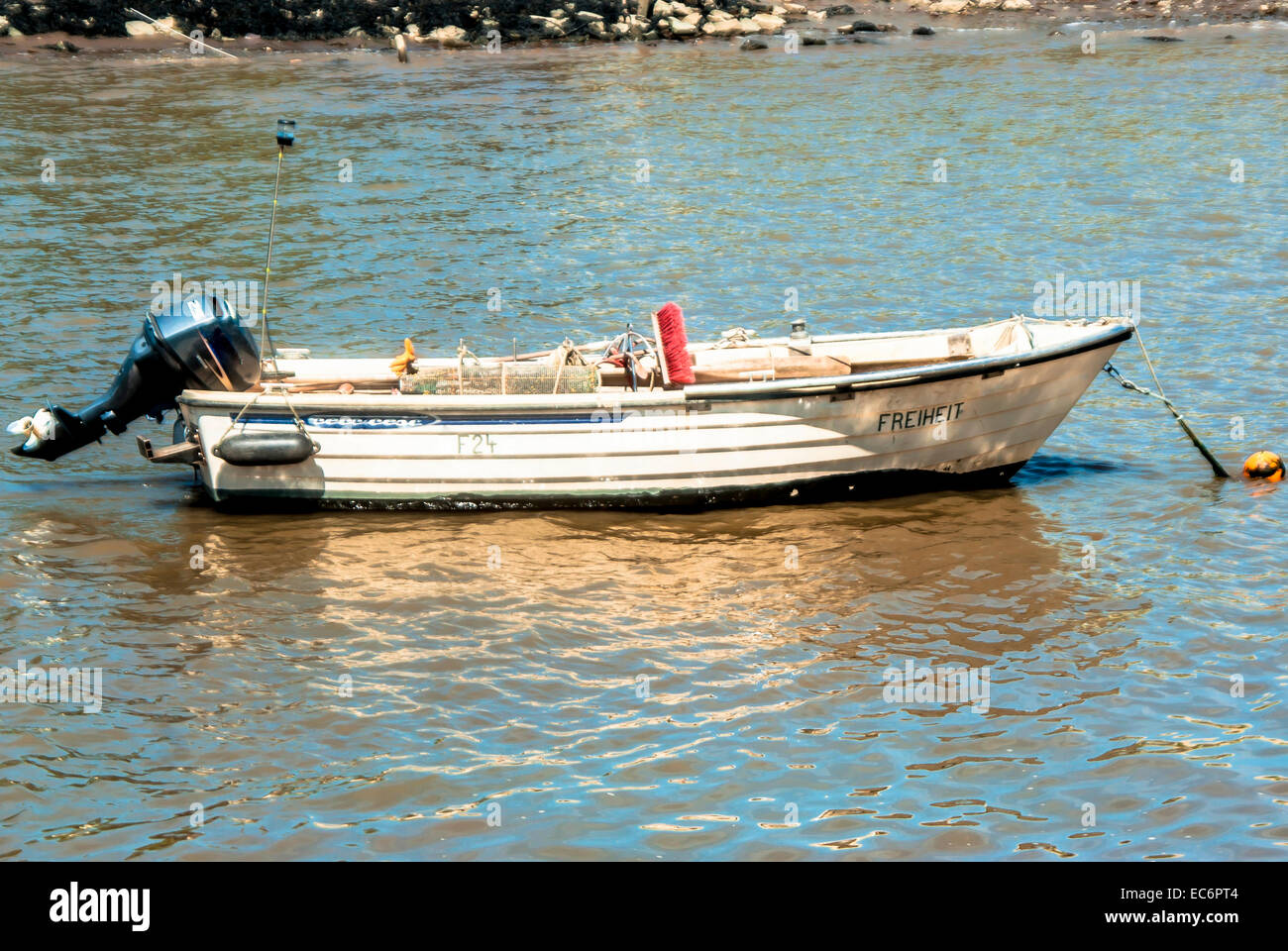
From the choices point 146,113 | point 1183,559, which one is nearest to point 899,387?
point 1183,559

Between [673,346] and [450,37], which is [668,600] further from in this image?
[450,37]

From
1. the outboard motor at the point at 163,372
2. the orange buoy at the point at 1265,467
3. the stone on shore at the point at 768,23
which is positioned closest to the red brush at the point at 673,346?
the outboard motor at the point at 163,372

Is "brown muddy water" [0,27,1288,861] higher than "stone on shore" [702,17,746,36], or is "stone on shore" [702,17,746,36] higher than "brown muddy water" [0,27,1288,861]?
"stone on shore" [702,17,746,36]

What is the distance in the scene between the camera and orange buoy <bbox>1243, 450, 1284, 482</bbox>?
1222 cm

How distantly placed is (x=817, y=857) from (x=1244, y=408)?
899 cm

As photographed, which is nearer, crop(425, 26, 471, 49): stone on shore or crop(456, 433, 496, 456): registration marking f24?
crop(456, 433, 496, 456): registration marking f24

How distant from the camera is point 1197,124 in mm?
27766

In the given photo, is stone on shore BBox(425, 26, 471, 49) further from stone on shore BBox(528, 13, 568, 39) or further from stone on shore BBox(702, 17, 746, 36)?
stone on shore BBox(702, 17, 746, 36)

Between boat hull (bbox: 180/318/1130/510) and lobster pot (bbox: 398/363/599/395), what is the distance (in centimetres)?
40

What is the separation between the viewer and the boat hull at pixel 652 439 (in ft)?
37.6

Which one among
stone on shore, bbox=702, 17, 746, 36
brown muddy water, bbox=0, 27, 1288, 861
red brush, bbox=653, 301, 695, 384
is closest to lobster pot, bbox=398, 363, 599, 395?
red brush, bbox=653, 301, 695, 384

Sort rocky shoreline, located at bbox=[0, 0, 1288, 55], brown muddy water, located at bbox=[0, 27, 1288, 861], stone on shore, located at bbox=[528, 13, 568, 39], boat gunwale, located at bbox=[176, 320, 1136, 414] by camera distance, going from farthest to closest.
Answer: stone on shore, located at bbox=[528, 13, 568, 39] < rocky shoreline, located at bbox=[0, 0, 1288, 55] < boat gunwale, located at bbox=[176, 320, 1136, 414] < brown muddy water, located at bbox=[0, 27, 1288, 861]

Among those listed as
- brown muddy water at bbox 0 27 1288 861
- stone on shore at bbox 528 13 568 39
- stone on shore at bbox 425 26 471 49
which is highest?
stone on shore at bbox 528 13 568 39
